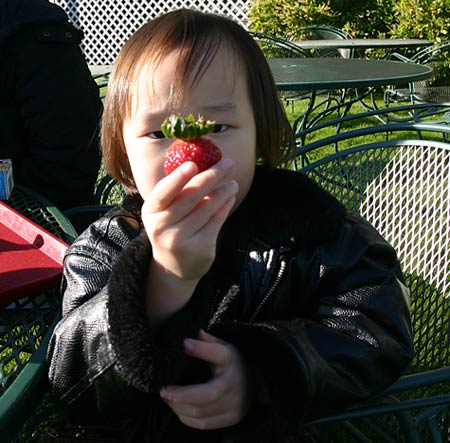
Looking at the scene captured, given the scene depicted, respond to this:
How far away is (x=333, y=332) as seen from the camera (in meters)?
1.18

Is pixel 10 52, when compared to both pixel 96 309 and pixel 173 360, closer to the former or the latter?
pixel 96 309

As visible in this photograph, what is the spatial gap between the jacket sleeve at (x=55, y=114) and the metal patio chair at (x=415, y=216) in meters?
0.77

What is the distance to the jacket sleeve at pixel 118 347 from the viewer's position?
1.00m

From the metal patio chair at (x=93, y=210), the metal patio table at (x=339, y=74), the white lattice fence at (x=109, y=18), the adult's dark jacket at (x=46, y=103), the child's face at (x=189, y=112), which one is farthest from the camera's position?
the white lattice fence at (x=109, y=18)

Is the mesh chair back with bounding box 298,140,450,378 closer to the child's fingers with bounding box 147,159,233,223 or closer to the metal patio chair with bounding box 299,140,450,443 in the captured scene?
the metal patio chair with bounding box 299,140,450,443

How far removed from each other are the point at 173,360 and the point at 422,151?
113 cm

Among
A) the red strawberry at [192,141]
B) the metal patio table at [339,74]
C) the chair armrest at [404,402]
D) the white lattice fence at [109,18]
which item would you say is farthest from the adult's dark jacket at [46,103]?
the white lattice fence at [109,18]

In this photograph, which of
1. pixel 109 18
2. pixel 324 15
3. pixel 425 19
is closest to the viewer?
pixel 425 19

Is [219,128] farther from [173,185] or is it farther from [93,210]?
[93,210]

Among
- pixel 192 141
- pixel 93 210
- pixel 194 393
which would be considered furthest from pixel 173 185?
pixel 93 210

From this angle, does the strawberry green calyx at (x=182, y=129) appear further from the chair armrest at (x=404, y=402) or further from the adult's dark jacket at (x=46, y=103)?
the adult's dark jacket at (x=46, y=103)

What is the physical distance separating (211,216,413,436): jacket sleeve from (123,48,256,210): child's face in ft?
0.83

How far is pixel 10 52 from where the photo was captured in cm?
205

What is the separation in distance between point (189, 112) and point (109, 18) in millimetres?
13406
